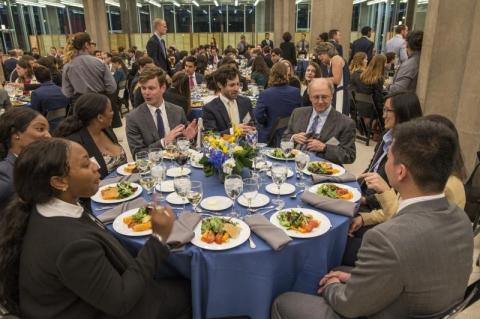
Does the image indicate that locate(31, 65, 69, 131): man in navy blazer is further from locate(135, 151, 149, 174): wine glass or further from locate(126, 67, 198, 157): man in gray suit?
locate(135, 151, 149, 174): wine glass

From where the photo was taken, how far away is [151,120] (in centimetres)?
337

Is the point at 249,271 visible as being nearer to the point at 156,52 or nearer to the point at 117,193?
the point at 117,193

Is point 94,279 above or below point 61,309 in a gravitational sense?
above

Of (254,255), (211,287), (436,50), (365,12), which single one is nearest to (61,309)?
(211,287)

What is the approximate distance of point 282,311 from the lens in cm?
182

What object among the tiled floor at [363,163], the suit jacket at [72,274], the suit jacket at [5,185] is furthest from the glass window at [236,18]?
the suit jacket at [72,274]

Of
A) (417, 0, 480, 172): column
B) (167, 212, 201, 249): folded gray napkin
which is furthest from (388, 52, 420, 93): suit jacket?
(167, 212, 201, 249): folded gray napkin

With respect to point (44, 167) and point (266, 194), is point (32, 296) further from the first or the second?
point (266, 194)

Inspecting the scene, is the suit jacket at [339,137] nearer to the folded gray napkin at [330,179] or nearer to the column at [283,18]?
the folded gray napkin at [330,179]

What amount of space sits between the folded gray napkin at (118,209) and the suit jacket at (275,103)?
252 cm

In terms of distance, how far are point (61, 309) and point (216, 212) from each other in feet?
3.14

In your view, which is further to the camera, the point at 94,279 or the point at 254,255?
the point at 254,255

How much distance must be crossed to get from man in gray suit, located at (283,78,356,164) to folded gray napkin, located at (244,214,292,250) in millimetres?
1323

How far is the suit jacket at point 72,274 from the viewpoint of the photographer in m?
1.34
